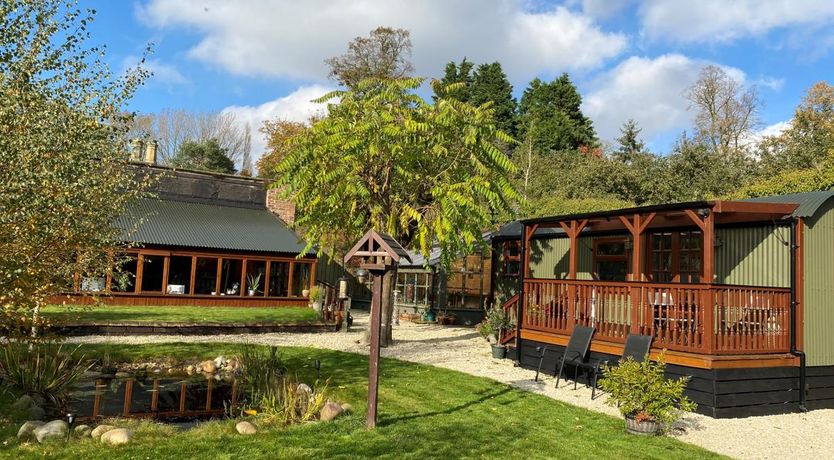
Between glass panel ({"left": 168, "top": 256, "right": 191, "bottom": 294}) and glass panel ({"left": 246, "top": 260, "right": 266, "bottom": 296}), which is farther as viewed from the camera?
glass panel ({"left": 246, "top": 260, "right": 266, "bottom": 296})

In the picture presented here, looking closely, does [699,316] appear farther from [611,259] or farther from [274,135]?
[274,135]

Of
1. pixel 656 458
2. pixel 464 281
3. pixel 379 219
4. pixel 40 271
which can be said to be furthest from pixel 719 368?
pixel 464 281

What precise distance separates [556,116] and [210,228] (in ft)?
101

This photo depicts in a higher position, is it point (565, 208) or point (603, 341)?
point (565, 208)

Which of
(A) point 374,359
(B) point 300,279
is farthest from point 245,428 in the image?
(B) point 300,279

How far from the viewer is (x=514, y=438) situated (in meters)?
6.59

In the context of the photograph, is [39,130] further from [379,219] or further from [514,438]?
[379,219]

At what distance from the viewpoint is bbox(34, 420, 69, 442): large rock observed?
19.0 ft

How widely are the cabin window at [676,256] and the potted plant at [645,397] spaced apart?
536 centimetres

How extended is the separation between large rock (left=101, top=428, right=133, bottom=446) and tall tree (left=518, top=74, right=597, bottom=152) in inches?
1523

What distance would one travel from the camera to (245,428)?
6.38m

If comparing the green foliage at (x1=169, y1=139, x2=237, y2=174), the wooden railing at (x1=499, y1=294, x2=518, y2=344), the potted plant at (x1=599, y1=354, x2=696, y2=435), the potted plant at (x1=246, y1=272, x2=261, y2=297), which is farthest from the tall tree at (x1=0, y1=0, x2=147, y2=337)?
the green foliage at (x1=169, y1=139, x2=237, y2=174)

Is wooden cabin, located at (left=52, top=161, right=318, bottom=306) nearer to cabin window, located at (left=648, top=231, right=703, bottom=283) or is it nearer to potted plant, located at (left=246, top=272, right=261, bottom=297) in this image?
potted plant, located at (left=246, top=272, right=261, bottom=297)

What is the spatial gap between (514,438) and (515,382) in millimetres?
3774
